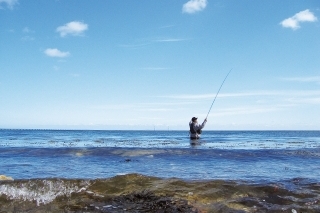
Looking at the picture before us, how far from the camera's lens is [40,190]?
8773 mm

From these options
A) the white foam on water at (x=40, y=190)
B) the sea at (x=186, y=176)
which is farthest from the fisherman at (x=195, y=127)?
the white foam on water at (x=40, y=190)

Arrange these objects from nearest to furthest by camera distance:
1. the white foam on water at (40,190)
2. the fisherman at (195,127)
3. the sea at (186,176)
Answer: the sea at (186,176)
the white foam on water at (40,190)
the fisherman at (195,127)

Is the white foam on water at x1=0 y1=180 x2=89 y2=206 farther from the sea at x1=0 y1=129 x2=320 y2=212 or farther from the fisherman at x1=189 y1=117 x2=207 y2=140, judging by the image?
the fisherman at x1=189 y1=117 x2=207 y2=140

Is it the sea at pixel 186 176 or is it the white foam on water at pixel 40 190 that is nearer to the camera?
the sea at pixel 186 176

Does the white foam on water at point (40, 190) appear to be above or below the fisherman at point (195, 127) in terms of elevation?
below

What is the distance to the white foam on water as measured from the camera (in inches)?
334

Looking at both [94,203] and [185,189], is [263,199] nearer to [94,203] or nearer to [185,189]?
[185,189]

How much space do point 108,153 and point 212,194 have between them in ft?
44.3

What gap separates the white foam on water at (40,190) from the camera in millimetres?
8492

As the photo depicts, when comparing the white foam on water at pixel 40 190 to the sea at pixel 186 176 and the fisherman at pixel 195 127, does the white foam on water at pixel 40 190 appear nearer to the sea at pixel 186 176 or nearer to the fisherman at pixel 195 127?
the sea at pixel 186 176

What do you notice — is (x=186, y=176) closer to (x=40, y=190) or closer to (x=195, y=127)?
(x=40, y=190)

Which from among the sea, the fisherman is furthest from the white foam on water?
the fisherman

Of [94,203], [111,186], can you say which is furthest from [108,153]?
[94,203]

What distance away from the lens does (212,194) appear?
28.0 feet
